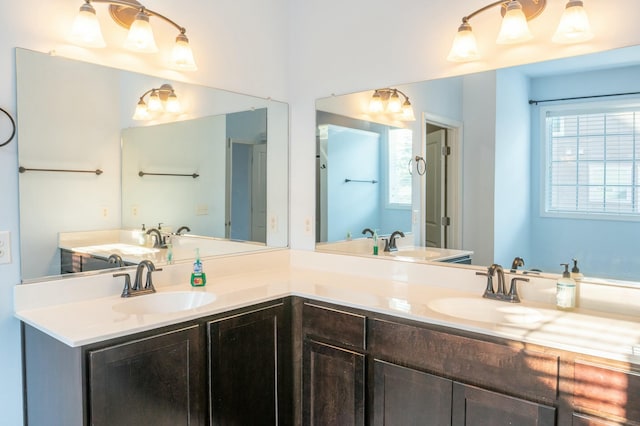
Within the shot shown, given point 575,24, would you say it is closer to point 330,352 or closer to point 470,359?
point 470,359

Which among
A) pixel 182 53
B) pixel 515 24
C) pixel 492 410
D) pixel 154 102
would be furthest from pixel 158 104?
pixel 492 410

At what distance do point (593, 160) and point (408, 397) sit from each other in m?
1.27

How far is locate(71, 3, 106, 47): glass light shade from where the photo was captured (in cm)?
187

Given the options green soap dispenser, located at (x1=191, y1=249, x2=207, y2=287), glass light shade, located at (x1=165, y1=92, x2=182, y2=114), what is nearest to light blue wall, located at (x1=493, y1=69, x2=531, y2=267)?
green soap dispenser, located at (x1=191, y1=249, x2=207, y2=287)

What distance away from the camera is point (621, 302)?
1787 mm

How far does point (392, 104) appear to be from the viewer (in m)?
2.51

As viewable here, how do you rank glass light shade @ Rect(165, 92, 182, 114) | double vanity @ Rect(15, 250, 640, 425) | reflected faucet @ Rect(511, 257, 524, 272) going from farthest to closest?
glass light shade @ Rect(165, 92, 182, 114), reflected faucet @ Rect(511, 257, 524, 272), double vanity @ Rect(15, 250, 640, 425)

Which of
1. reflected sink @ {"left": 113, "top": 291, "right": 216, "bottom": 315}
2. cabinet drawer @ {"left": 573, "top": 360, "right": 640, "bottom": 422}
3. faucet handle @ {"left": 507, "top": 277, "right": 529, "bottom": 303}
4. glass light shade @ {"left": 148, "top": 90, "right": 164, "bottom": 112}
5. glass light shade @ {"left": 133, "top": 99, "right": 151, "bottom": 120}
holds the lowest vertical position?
cabinet drawer @ {"left": 573, "top": 360, "right": 640, "bottom": 422}

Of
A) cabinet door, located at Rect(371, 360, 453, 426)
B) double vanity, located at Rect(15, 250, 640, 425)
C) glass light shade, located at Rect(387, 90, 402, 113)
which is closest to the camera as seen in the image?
double vanity, located at Rect(15, 250, 640, 425)

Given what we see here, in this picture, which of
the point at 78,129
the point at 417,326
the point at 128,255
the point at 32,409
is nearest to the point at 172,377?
the point at 32,409

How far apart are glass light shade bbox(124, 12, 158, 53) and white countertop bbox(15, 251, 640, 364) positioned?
111cm

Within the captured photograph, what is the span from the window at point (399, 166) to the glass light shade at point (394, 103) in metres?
0.12

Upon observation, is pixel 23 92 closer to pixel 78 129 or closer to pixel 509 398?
pixel 78 129

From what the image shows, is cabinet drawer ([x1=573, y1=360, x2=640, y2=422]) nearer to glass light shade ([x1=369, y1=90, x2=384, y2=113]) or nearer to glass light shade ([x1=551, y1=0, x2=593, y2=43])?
glass light shade ([x1=551, y1=0, x2=593, y2=43])
